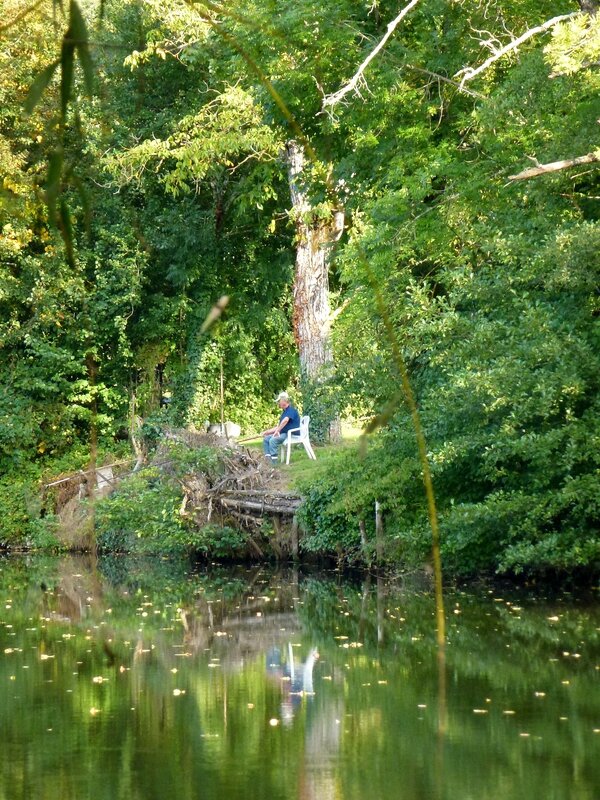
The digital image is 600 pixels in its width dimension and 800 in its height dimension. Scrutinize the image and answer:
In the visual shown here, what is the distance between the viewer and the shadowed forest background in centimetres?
1330

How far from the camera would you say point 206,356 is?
27.1 metres

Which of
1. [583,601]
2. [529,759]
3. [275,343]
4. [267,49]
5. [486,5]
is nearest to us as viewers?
[529,759]

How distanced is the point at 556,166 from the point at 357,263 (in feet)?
13.1

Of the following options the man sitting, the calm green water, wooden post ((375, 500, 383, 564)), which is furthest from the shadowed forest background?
the calm green water

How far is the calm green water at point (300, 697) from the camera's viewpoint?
6.64 meters

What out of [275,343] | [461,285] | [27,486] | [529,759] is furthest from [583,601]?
[275,343]

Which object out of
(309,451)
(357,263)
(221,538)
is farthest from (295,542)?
(357,263)

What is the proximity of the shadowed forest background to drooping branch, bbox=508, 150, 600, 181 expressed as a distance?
3cm

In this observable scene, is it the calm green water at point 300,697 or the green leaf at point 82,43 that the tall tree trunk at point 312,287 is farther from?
the green leaf at point 82,43

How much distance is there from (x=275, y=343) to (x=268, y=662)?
19.0 metres

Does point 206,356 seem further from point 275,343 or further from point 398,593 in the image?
point 398,593

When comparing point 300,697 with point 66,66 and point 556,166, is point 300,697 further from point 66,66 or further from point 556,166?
point 66,66

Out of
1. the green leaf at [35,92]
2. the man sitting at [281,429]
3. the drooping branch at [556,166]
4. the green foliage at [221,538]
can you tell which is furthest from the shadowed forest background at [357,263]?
the green leaf at [35,92]

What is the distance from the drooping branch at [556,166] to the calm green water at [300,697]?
14.5 feet
